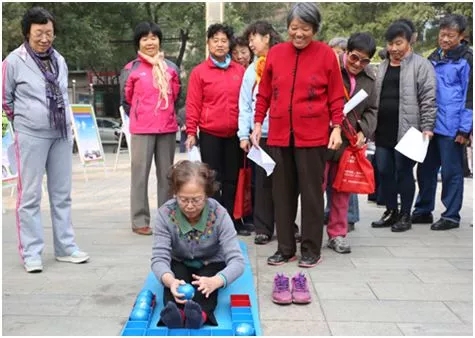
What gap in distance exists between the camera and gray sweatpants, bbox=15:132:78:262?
13.9 ft

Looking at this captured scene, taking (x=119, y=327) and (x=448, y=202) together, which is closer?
(x=119, y=327)

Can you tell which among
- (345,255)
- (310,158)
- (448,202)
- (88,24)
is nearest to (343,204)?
(345,255)

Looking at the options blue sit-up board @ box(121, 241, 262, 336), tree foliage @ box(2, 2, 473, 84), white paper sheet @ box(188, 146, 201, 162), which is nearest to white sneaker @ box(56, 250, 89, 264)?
blue sit-up board @ box(121, 241, 262, 336)

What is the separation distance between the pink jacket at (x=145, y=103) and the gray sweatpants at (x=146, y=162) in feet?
0.31

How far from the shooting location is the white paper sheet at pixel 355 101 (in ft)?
15.3

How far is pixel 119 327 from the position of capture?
3.16m

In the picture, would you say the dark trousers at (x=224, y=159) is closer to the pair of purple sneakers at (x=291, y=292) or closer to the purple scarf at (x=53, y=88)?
the purple scarf at (x=53, y=88)

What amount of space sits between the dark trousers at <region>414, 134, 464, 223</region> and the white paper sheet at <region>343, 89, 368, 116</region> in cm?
144

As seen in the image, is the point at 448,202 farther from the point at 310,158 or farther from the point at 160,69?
the point at 160,69

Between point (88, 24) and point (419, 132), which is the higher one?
point (88, 24)

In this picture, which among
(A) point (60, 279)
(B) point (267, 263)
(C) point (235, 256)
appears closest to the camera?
(C) point (235, 256)

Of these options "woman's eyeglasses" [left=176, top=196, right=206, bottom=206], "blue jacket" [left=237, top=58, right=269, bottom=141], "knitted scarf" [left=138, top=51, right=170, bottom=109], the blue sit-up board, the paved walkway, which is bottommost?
the paved walkway

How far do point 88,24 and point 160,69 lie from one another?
15.2m

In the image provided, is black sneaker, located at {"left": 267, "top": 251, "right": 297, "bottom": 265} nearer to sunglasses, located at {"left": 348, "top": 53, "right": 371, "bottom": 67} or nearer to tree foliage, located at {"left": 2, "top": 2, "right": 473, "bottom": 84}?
sunglasses, located at {"left": 348, "top": 53, "right": 371, "bottom": 67}
